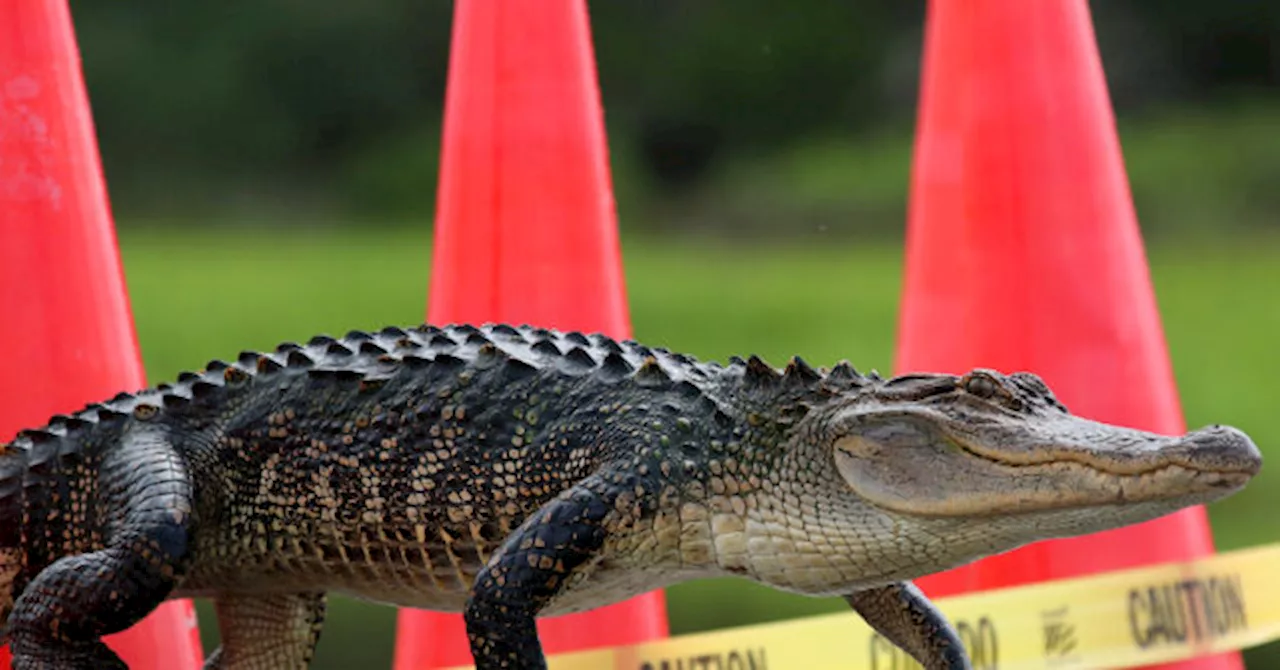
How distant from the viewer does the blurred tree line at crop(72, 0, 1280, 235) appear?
5.62 m

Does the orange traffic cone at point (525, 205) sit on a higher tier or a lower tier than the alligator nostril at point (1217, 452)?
higher

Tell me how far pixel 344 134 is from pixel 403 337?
314 centimetres

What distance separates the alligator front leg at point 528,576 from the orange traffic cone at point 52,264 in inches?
49.6

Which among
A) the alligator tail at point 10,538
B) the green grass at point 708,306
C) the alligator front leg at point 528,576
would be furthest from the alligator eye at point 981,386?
the green grass at point 708,306

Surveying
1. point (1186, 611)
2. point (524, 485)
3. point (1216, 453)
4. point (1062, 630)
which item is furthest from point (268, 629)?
point (1186, 611)

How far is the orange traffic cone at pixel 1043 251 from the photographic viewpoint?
13.1 feet

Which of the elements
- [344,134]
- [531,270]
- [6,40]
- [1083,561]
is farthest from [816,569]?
[344,134]

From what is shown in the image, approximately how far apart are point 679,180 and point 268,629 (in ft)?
10.9

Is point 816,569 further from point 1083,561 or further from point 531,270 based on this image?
Answer: point 1083,561

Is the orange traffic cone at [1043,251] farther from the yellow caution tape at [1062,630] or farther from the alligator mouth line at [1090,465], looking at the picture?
the alligator mouth line at [1090,465]

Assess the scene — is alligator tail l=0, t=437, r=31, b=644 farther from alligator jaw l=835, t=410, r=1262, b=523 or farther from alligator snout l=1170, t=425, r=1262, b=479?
alligator snout l=1170, t=425, r=1262, b=479

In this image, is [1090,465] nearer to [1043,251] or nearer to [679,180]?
[1043,251]

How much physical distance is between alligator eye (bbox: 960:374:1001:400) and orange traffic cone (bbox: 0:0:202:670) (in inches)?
74.1

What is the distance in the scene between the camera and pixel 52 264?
3.31m
